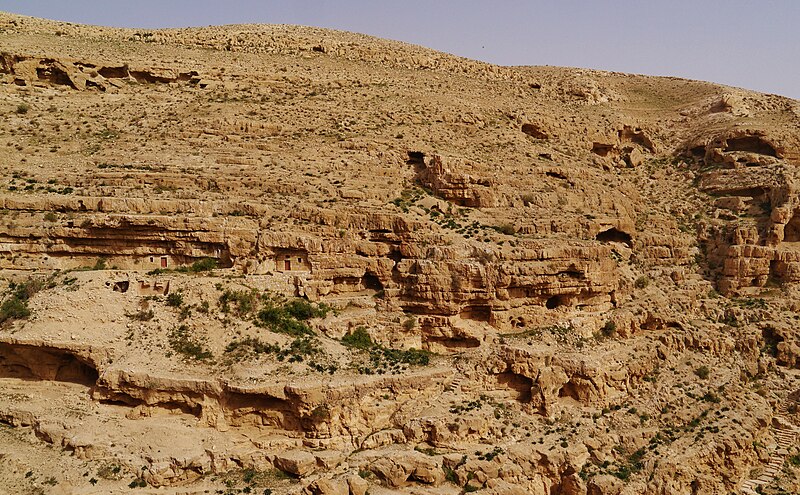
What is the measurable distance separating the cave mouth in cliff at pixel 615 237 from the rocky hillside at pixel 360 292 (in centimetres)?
37

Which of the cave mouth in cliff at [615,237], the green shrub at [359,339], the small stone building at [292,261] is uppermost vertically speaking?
the cave mouth in cliff at [615,237]

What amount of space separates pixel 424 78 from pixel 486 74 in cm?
636

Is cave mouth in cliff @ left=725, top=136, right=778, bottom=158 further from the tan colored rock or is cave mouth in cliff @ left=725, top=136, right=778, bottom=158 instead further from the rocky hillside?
the tan colored rock

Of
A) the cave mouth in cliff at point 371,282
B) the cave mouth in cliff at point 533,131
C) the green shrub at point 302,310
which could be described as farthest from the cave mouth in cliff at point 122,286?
the cave mouth in cliff at point 533,131

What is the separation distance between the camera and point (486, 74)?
1678 inches

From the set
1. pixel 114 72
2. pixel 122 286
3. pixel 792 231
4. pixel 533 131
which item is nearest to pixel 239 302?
pixel 122 286

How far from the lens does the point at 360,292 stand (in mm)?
23703

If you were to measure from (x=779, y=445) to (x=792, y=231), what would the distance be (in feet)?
39.5

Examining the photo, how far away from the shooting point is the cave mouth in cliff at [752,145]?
3462 cm

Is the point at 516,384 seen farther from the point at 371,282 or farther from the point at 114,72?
the point at 114,72

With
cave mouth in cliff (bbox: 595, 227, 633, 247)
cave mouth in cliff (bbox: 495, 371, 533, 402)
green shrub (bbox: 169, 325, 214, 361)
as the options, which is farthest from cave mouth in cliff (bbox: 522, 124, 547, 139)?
green shrub (bbox: 169, 325, 214, 361)

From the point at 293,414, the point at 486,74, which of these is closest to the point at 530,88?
the point at 486,74

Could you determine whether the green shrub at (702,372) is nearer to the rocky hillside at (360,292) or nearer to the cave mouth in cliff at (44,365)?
the rocky hillside at (360,292)

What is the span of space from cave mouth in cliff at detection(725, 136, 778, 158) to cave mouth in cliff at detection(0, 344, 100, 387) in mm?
35174
